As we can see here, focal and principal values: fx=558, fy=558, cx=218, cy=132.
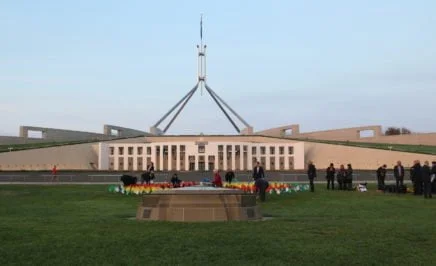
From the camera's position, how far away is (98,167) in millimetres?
63969

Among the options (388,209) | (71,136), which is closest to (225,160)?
(71,136)

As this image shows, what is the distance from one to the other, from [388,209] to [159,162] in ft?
164

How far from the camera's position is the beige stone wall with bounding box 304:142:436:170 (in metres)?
58.4

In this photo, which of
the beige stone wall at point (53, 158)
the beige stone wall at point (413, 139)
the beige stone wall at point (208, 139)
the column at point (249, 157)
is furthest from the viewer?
the beige stone wall at point (413, 139)

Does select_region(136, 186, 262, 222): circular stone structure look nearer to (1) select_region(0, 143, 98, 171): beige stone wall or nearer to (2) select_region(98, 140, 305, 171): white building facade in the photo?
(1) select_region(0, 143, 98, 171): beige stone wall

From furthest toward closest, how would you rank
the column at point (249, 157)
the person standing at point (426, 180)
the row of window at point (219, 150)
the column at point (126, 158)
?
the column at point (126, 158) → the column at point (249, 157) → the row of window at point (219, 150) → the person standing at point (426, 180)

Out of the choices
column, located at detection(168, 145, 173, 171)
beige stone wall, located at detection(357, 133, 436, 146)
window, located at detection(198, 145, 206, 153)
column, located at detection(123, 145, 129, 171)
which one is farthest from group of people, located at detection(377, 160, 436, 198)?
beige stone wall, located at detection(357, 133, 436, 146)

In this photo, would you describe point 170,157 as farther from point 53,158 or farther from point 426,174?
point 426,174

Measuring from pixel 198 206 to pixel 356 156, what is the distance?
53244 millimetres

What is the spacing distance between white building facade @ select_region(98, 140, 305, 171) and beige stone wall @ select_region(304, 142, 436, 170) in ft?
9.48

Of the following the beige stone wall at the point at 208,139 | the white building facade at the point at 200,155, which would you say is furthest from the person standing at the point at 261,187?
the white building facade at the point at 200,155

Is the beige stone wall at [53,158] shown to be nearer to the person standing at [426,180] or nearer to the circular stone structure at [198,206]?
the person standing at [426,180]

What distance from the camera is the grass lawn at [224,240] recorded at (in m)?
6.65

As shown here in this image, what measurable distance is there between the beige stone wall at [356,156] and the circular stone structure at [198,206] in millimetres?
49264
